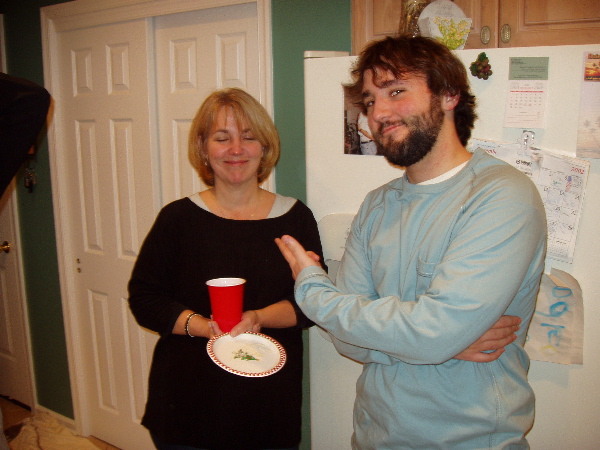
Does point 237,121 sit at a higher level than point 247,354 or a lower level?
higher

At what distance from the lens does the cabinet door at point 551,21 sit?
1.36m

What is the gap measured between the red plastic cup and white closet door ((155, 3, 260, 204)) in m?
1.10

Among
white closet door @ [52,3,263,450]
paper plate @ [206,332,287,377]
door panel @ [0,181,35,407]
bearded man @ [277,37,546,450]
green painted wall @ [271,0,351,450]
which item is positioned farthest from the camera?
door panel @ [0,181,35,407]

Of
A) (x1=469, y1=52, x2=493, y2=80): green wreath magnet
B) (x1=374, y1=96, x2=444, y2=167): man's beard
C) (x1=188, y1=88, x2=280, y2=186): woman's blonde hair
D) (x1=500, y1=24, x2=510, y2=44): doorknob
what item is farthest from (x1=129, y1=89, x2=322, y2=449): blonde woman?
(x1=500, y1=24, x2=510, y2=44): doorknob

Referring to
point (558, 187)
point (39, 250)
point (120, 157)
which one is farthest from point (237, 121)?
point (39, 250)

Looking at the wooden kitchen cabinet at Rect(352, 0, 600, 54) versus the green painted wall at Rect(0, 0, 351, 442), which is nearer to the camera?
the wooden kitchen cabinet at Rect(352, 0, 600, 54)

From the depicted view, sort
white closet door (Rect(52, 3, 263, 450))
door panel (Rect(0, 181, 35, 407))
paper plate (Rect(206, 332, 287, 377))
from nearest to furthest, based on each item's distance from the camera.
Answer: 1. paper plate (Rect(206, 332, 287, 377))
2. white closet door (Rect(52, 3, 263, 450))
3. door panel (Rect(0, 181, 35, 407))

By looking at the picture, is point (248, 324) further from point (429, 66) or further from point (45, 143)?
point (45, 143)

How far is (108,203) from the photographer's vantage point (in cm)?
263

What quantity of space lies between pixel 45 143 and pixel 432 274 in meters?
2.55

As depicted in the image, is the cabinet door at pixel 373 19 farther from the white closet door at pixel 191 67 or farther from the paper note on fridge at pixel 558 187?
the paper note on fridge at pixel 558 187

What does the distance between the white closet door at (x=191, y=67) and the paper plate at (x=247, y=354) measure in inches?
44.9

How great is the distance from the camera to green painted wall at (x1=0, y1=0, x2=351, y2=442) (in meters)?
1.91

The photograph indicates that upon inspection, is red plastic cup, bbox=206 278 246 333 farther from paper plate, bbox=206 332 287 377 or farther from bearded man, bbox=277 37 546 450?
bearded man, bbox=277 37 546 450
